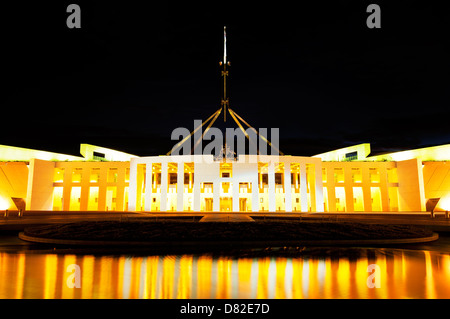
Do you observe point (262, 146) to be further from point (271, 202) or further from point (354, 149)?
point (354, 149)

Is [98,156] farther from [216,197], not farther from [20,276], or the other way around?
[20,276]

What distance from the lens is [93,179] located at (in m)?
37.1

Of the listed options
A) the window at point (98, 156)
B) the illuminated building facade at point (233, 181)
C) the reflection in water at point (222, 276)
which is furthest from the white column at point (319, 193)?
the window at point (98, 156)

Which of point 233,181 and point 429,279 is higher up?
point 233,181

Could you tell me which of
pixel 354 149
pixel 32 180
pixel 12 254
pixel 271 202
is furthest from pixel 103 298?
pixel 354 149

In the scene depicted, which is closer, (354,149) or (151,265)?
(151,265)

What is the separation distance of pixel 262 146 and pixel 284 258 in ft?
89.6

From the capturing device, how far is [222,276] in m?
6.10

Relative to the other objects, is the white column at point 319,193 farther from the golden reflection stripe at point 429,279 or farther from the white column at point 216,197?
the golden reflection stripe at point 429,279

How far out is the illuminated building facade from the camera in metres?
28.2

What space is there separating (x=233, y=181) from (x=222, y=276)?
71.9ft

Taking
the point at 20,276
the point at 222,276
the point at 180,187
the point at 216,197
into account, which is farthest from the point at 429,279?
the point at 180,187

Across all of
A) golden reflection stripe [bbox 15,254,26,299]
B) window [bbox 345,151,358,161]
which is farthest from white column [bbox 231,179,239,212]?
golden reflection stripe [bbox 15,254,26,299]

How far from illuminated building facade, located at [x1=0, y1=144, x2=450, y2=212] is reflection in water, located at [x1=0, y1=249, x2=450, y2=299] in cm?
1975
